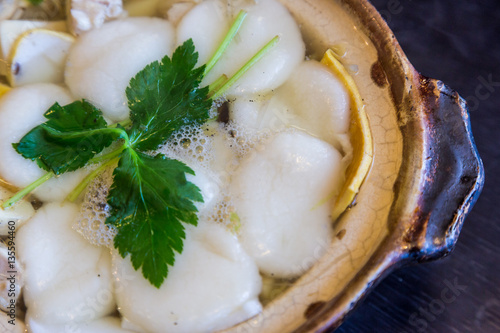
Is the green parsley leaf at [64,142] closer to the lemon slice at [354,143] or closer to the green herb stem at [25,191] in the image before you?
the green herb stem at [25,191]

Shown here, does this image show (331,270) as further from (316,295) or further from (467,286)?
(467,286)

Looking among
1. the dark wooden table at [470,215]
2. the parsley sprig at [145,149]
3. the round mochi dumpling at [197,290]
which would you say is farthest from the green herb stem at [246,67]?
the dark wooden table at [470,215]

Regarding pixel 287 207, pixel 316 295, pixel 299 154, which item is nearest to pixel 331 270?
pixel 316 295

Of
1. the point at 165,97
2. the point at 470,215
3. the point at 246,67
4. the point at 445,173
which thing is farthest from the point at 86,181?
the point at 470,215

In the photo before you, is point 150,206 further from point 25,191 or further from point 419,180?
point 419,180

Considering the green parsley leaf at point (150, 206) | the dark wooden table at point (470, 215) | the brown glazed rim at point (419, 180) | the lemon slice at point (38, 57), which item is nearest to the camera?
the brown glazed rim at point (419, 180)

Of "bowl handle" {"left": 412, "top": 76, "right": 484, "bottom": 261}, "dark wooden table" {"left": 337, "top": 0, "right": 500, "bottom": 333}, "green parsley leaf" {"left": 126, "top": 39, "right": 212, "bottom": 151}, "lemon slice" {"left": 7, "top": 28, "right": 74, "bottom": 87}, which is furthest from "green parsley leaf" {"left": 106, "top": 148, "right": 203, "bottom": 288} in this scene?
"dark wooden table" {"left": 337, "top": 0, "right": 500, "bottom": 333}

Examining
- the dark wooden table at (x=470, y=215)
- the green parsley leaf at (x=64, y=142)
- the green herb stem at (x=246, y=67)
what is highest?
the green herb stem at (x=246, y=67)
